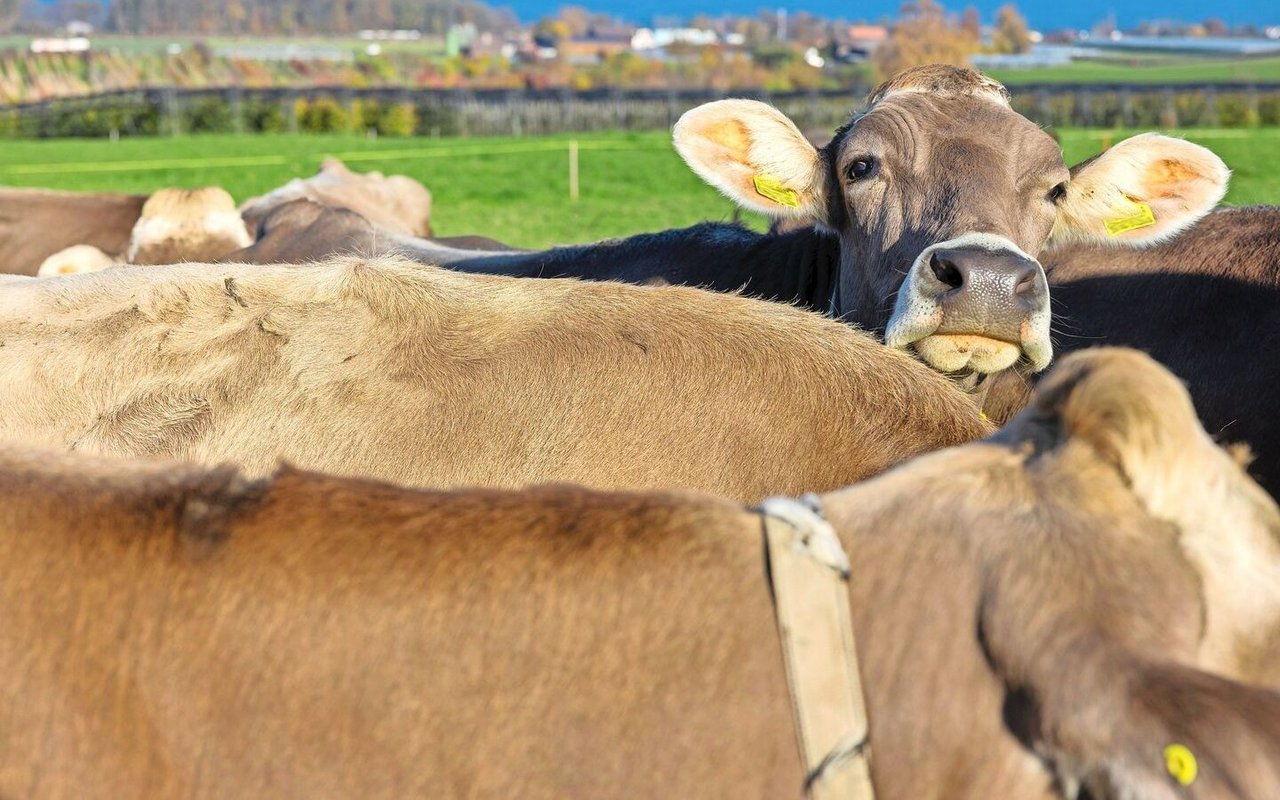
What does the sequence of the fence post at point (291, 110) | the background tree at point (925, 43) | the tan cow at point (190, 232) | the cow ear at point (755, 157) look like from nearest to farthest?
the cow ear at point (755, 157) < the tan cow at point (190, 232) < the background tree at point (925, 43) < the fence post at point (291, 110)

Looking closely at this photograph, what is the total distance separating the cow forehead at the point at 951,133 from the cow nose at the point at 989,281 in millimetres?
→ 699

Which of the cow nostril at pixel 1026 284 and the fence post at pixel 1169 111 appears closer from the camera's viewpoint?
the cow nostril at pixel 1026 284

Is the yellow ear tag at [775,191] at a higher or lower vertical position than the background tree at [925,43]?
higher

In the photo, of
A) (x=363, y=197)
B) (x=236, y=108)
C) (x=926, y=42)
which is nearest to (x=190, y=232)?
(x=363, y=197)

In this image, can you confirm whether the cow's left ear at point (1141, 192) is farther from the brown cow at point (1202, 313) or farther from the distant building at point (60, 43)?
the distant building at point (60, 43)

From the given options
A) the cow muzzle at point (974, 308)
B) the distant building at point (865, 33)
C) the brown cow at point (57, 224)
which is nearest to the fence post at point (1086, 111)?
the brown cow at point (57, 224)

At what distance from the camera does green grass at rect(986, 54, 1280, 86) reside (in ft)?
208

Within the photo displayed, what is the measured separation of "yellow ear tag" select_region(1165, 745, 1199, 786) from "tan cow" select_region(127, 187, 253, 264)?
9.03m

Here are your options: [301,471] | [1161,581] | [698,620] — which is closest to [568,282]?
[301,471]

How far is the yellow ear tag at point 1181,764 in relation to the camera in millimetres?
1454

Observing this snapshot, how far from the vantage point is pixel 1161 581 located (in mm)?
1672

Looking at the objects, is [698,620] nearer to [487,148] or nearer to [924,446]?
[924,446]

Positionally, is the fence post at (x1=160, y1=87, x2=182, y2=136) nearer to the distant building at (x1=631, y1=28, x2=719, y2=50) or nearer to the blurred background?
the blurred background

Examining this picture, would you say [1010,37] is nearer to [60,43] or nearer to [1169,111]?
[1169,111]
